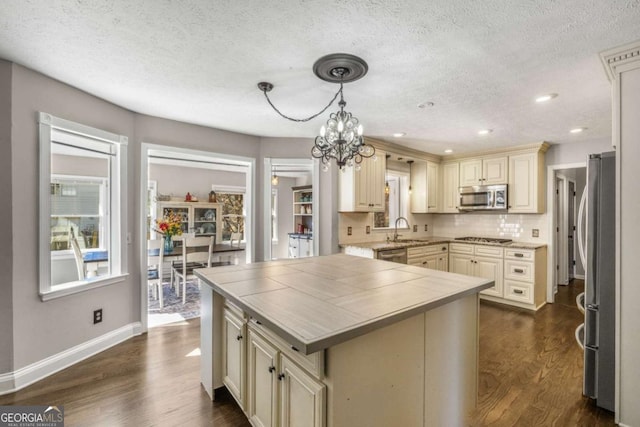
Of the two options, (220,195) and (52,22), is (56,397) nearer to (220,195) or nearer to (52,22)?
(52,22)

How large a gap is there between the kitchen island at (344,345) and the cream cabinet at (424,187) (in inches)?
128

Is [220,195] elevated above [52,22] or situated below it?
below

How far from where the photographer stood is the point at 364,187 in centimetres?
402

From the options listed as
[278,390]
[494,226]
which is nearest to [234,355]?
[278,390]

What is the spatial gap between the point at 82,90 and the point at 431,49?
2896mm

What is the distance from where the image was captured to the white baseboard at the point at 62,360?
2.14 meters

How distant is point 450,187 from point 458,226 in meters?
0.77

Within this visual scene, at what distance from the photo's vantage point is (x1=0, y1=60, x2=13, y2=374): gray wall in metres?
2.09

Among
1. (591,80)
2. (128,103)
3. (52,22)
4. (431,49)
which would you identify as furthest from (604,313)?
(128,103)

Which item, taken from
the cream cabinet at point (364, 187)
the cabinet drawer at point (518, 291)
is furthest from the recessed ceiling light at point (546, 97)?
the cabinet drawer at point (518, 291)

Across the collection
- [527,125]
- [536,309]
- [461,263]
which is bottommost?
[536,309]

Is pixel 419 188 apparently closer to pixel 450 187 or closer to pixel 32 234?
pixel 450 187

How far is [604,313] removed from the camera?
2016 millimetres

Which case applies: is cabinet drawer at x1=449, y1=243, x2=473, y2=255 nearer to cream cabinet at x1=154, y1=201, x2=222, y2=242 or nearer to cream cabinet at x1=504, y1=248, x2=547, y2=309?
cream cabinet at x1=504, y1=248, x2=547, y2=309
